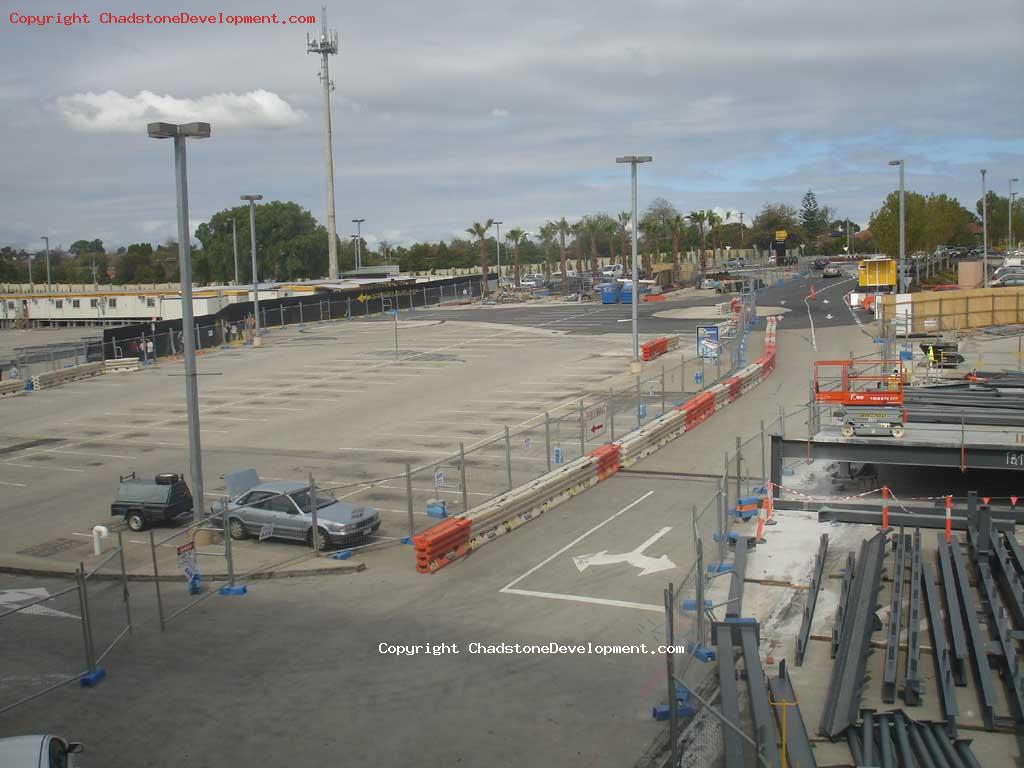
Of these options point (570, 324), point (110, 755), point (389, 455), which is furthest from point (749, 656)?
point (570, 324)

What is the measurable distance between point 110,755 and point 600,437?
1766 cm

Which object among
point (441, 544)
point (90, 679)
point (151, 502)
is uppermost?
point (151, 502)

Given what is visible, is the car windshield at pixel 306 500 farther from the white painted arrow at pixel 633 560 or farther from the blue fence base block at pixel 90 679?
the blue fence base block at pixel 90 679

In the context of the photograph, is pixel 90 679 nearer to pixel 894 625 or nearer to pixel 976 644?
pixel 894 625

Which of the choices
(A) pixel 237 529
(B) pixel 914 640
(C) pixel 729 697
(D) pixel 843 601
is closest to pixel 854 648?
(B) pixel 914 640

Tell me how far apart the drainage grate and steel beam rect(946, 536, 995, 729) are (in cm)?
1706

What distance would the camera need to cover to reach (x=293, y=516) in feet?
63.3

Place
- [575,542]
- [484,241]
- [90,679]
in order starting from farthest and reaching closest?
1. [484,241]
2. [575,542]
3. [90,679]

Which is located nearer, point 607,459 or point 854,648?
point 854,648

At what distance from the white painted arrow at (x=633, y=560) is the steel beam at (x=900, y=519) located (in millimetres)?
3531

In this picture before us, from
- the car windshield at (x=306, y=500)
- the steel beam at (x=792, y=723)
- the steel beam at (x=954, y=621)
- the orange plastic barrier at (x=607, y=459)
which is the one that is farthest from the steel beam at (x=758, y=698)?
the orange plastic barrier at (x=607, y=459)

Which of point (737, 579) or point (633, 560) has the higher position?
point (737, 579)

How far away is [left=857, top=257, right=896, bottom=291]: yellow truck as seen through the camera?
6631 cm

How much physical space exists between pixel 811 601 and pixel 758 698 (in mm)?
3727
